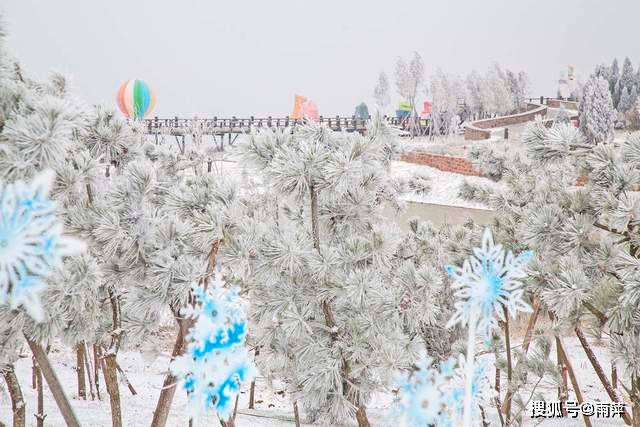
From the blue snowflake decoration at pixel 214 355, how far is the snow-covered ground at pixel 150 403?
111cm

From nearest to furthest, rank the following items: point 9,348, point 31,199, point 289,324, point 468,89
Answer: point 31,199 → point 9,348 → point 289,324 → point 468,89

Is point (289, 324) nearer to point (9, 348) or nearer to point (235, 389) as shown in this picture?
point (9, 348)

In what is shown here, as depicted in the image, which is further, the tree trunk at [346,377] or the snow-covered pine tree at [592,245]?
the tree trunk at [346,377]

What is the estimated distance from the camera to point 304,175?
1.53m

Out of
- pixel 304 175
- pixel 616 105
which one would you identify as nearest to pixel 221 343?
pixel 304 175

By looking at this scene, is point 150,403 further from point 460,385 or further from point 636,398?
point 460,385

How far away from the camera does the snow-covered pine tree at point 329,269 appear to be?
154 centimetres

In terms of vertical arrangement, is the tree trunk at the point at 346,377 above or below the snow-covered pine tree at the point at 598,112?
below

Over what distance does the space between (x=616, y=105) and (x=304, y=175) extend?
62.6 ft

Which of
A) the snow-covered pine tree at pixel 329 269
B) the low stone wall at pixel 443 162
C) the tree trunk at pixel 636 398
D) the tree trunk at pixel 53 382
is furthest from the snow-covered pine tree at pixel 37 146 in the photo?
the low stone wall at pixel 443 162

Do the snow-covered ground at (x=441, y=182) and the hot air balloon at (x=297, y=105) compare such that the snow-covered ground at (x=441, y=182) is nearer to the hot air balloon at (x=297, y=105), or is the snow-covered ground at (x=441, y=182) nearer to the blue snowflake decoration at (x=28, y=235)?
the hot air balloon at (x=297, y=105)

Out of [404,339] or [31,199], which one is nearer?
[31,199]

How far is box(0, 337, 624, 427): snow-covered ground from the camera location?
10.1ft

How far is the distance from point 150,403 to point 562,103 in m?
19.7
